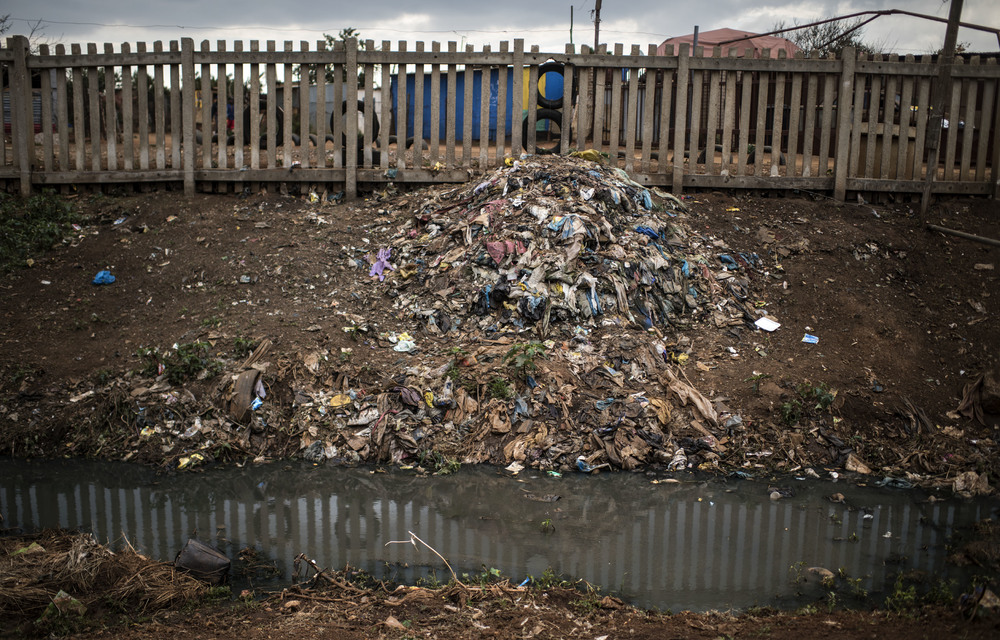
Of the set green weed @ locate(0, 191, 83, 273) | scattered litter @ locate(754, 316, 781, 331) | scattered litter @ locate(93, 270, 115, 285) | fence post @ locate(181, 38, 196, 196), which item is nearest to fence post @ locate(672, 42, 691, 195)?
A: scattered litter @ locate(754, 316, 781, 331)

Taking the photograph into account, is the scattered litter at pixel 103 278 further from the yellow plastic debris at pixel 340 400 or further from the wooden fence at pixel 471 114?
the yellow plastic debris at pixel 340 400

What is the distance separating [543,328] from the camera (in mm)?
7090

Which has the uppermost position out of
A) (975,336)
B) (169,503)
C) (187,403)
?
(975,336)

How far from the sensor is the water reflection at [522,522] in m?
4.41

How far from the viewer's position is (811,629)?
3.65 m

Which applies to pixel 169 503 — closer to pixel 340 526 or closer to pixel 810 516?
pixel 340 526

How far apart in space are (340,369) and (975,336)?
6291 millimetres

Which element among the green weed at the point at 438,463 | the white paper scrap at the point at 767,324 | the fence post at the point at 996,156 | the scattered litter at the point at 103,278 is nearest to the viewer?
the green weed at the point at 438,463

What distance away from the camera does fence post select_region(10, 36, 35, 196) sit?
9781 millimetres

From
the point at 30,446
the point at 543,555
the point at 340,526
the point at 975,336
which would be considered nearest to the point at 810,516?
the point at 543,555

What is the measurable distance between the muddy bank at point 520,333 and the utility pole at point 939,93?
0.46m

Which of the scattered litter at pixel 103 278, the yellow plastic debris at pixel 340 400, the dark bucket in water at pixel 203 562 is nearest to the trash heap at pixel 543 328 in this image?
the yellow plastic debris at pixel 340 400

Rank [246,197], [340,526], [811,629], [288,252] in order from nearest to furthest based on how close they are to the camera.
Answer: [811,629] → [340,526] → [288,252] → [246,197]

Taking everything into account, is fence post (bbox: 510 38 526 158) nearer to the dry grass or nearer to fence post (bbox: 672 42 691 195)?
fence post (bbox: 672 42 691 195)
